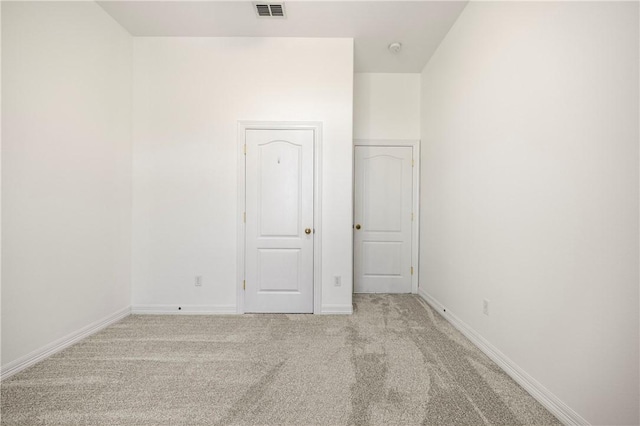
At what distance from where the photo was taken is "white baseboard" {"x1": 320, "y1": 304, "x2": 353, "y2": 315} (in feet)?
9.35

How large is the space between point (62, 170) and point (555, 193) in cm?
346

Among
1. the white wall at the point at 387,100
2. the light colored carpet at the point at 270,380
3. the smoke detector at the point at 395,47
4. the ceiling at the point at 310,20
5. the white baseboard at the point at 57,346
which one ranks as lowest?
the light colored carpet at the point at 270,380

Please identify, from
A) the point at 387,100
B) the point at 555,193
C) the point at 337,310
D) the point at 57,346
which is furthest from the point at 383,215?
the point at 57,346

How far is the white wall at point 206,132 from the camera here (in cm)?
286

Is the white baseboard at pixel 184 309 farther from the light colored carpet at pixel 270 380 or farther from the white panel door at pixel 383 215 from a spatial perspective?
the white panel door at pixel 383 215

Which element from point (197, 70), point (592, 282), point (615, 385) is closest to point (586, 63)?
point (592, 282)

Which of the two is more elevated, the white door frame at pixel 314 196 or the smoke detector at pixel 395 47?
the smoke detector at pixel 395 47

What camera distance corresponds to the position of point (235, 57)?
2867 mm

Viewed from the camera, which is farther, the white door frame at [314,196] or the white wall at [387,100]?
the white wall at [387,100]

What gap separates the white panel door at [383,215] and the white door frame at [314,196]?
2.86ft

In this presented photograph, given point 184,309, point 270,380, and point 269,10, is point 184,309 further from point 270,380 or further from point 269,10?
point 269,10

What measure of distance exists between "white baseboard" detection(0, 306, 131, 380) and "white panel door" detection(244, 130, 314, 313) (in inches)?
51.0

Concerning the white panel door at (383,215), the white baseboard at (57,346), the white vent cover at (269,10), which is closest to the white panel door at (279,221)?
the white panel door at (383,215)

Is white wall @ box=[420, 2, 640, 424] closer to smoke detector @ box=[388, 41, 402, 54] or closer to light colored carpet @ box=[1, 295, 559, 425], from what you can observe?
light colored carpet @ box=[1, 295, 559, 425]
